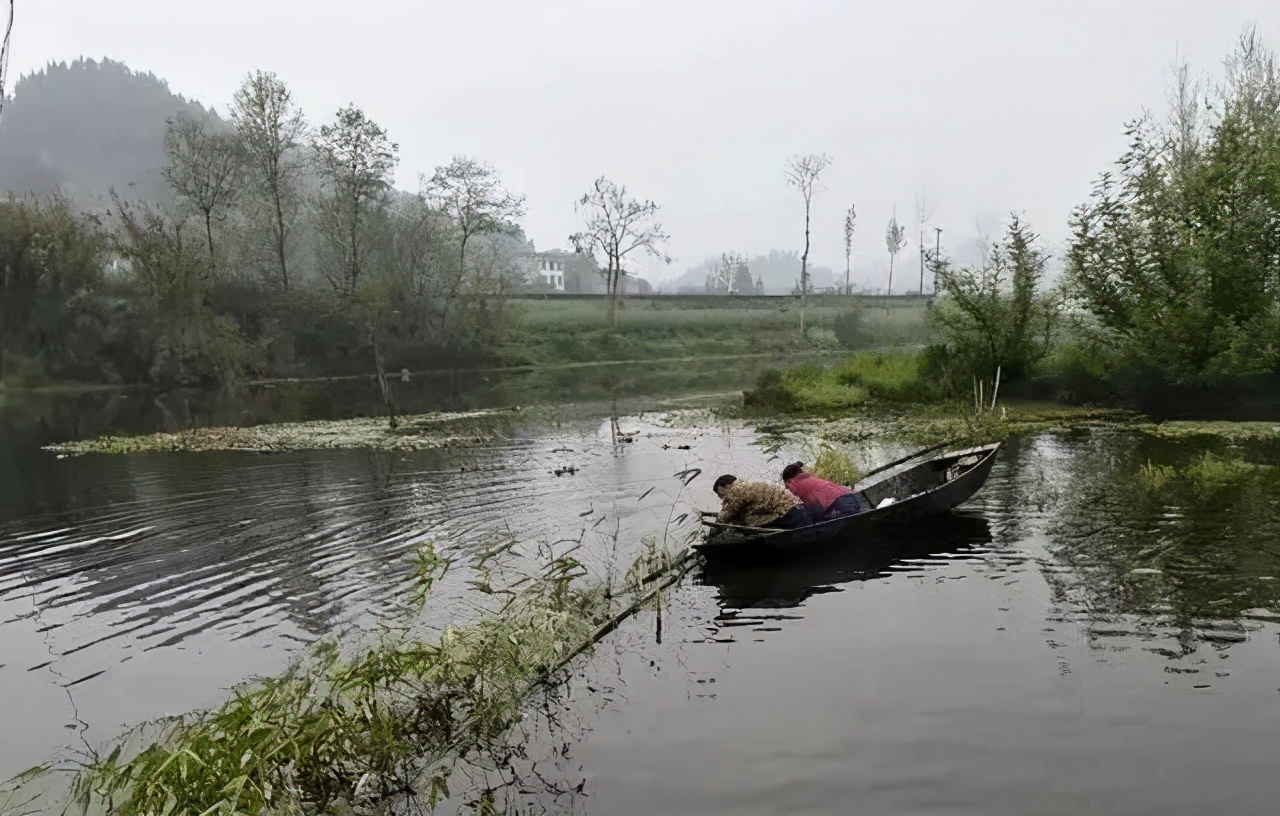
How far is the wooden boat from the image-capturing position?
11.0 metres

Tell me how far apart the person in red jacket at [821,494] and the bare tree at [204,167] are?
147 ft

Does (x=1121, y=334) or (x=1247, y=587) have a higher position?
A: (x=1121, y=334)

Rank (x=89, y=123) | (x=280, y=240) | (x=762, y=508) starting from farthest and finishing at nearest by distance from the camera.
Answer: (x=89, y=123), (x=280, y=240), (x=762, y=508)

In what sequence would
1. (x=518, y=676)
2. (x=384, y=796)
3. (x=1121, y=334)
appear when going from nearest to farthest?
(x=384, y=796), (x=518, y=676), (x=1121, y=334)

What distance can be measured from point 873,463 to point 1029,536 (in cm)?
522

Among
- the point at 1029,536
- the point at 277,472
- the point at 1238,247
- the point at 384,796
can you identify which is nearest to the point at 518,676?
the point at 384,796

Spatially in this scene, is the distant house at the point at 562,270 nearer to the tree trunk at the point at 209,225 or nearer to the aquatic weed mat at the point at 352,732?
the tree trunk at the point at 209,225

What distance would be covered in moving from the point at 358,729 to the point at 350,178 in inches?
2019

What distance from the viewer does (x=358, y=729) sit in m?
6.39

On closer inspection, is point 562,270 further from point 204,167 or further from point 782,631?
point 782,631

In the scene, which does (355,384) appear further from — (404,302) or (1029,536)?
(1029,536)

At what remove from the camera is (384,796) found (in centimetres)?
630

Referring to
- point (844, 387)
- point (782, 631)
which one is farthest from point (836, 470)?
point (844, 387)

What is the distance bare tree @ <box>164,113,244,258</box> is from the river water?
36841mm
